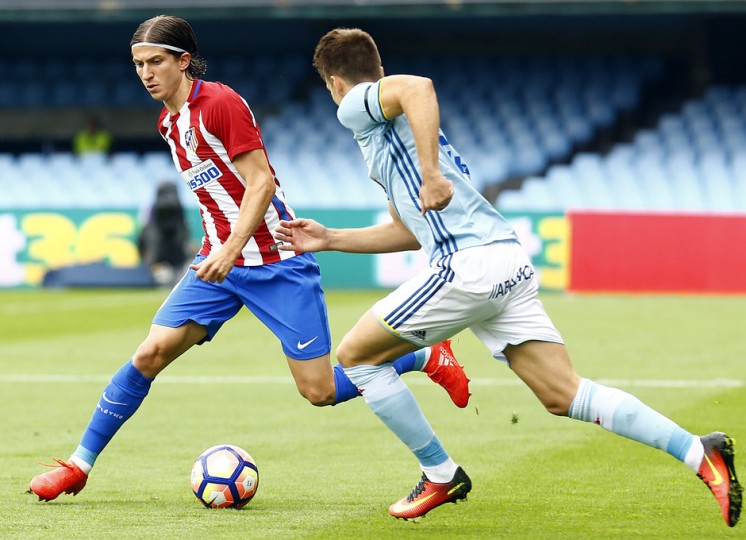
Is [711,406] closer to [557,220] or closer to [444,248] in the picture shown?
[444,248]

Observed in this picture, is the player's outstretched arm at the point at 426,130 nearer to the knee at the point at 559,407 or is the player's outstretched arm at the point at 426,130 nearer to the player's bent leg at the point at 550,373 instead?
the player's bent leg at the point at 550,373

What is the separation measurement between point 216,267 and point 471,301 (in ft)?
3.54

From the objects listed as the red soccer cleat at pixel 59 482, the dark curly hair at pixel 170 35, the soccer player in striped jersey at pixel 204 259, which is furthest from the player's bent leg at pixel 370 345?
the dark curly hair at pixel 170 35

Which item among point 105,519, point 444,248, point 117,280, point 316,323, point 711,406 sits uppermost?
point 444,248

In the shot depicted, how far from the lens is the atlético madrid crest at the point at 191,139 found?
5.77 metres

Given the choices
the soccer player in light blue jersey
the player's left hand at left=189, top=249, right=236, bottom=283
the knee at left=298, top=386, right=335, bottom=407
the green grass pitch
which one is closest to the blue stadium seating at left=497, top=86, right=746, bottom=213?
the green grass pitch

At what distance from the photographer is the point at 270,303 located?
5.95 metres

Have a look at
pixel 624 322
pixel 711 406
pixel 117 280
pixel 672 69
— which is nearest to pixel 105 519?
pixel 711 406

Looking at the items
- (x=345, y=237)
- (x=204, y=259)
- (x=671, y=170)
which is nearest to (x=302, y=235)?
(x=345, y=237)

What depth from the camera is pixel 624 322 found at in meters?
14.6

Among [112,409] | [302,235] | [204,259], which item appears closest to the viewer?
[302,235]

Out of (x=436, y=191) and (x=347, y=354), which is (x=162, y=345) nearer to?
(x=347, y=354)

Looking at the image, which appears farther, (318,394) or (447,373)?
(447,373)

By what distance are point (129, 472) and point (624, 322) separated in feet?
29.4
